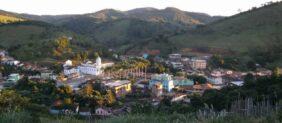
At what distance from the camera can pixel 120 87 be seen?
27578 millimetres

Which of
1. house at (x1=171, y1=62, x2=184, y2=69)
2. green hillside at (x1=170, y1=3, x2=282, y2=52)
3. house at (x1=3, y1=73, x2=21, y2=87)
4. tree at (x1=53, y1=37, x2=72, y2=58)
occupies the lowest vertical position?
house at (x1=3, y1=73, x2=21, y2=87)

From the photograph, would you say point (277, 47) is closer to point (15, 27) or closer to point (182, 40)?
point (182, 40)

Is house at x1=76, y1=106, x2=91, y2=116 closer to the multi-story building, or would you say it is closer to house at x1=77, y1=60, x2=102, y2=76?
house at x1=77, y1=60, x2=102, y2=76

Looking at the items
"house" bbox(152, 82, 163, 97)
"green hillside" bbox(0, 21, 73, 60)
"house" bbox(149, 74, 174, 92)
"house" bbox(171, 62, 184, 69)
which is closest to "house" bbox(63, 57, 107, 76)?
"green hillside" bbox(0, 21, 73, 60)

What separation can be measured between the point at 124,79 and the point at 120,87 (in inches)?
189

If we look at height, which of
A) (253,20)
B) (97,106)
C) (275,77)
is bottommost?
(97,106)

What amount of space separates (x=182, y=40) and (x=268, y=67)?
1644 cm


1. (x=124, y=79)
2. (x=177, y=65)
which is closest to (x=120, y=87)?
(x=124, y=79)

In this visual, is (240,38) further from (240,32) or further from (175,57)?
(175,57)

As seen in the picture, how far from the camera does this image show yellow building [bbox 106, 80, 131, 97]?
26.9 metres

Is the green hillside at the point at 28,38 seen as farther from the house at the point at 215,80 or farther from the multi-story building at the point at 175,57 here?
the house at the point at 215,80

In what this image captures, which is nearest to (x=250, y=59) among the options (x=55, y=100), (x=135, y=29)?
(x=55, y=100)

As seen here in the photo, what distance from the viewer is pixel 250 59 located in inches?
1661

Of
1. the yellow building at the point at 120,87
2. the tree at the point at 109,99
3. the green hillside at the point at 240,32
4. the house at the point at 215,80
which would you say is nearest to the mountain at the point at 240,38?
the green hillside at the point at 240,32
